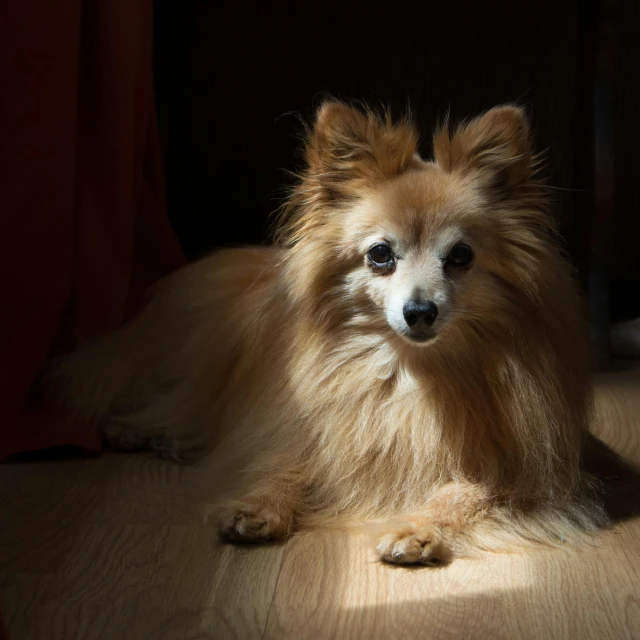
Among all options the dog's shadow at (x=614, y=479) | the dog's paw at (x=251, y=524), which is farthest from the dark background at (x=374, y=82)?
the dog's paw at (x=251, y=524)

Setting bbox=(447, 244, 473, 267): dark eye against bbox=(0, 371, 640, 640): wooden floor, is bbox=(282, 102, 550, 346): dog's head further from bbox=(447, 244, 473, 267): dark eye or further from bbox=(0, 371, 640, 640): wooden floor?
bbox=(0, 371, 640, 640): wooden floor

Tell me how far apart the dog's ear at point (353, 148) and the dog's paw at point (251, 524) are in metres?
0.74

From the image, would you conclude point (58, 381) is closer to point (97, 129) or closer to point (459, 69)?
point (97, 129)

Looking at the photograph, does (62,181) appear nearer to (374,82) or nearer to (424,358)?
A: (424,358)

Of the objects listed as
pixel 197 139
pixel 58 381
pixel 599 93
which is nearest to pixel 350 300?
pixel 58 381

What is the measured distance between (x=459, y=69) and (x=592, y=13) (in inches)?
21.0

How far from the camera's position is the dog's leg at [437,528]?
6.91 ft

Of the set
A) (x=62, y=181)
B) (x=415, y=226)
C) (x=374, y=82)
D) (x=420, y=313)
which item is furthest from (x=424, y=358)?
(x=374, y=82)

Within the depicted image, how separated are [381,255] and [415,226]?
0.10 meters

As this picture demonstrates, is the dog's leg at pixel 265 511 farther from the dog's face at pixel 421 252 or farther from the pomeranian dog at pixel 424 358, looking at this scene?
the dog's face at pixel 421 252

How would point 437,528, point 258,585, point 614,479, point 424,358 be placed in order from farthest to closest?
point 614,479 → point 424,358 → point 437,528 → point 258,585

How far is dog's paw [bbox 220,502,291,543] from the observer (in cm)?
220

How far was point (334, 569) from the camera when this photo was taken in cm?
212

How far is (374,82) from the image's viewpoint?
3.88 meters
